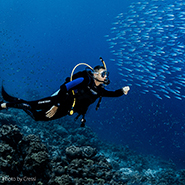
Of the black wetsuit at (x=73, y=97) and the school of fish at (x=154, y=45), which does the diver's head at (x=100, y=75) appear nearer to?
the black wetsuit at (x=73, y=97)

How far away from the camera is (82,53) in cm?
11506

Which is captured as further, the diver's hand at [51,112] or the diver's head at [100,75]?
the diver's hand at [51,112]

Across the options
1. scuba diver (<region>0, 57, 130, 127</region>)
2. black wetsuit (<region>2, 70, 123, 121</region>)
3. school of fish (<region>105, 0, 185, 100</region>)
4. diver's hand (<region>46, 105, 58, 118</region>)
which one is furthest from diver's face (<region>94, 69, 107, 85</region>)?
school of fish (<region>105, 0, 185, 100</region>)

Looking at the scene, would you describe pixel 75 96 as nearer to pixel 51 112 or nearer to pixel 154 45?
pixel 51 112

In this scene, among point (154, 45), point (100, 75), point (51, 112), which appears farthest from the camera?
point (154, 45)

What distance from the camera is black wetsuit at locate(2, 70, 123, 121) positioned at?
350 cm

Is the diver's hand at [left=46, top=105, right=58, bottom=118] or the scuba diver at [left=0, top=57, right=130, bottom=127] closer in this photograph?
the scuba diver at [left=0, top=57, right=130, bottom=127]

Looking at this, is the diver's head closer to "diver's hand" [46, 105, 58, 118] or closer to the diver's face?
the diver's face

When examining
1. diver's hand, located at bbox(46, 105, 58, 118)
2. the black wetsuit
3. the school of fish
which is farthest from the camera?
the school of fish

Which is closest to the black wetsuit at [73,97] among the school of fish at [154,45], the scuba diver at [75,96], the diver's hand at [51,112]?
the scuba diver at [75,96]

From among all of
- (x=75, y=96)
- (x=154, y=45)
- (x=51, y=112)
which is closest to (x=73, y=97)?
(x=75, y=96)

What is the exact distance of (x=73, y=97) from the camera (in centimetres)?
362

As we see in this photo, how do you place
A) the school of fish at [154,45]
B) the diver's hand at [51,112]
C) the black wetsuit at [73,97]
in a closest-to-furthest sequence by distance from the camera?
the black wetsuit at [73,97], the diver's hand at [51,112], the school of fish at [154,45]

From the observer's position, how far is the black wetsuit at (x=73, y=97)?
3.50m
